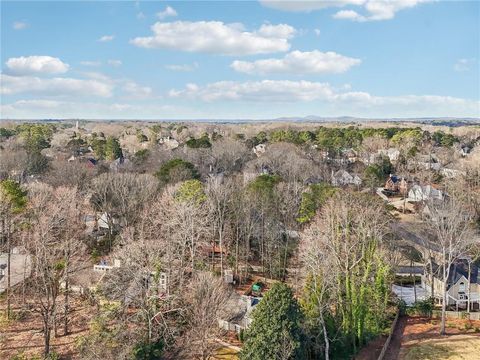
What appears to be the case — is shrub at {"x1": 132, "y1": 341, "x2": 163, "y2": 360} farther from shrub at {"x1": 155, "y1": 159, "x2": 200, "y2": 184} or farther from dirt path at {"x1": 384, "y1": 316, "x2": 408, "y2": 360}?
shrub at {"x1": 155, "y1": 159, "x2": 200, "y2": 184}

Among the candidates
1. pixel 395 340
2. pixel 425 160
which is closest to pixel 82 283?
pixel 395 340

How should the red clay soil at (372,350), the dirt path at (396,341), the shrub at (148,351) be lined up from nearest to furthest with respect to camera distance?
the shrub at (148,351) < the red clay soil at (372,350) < the dirt path at (396,341)

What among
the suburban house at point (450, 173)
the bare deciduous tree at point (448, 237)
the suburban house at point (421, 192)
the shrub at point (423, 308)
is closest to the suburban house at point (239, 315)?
the bare deciduous tree at point (448, 237)

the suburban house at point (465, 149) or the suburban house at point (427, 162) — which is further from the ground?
the suburban house at point (465, 149)

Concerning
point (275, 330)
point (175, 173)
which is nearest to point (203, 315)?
point (275, 330)

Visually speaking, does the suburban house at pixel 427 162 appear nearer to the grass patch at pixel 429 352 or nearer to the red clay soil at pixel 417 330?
the red clay soil at pixel 417 330

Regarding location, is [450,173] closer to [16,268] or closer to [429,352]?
[429,352]

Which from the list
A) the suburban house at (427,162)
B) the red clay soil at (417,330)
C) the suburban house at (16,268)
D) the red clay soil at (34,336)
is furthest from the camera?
the suburban house at (427,162)
